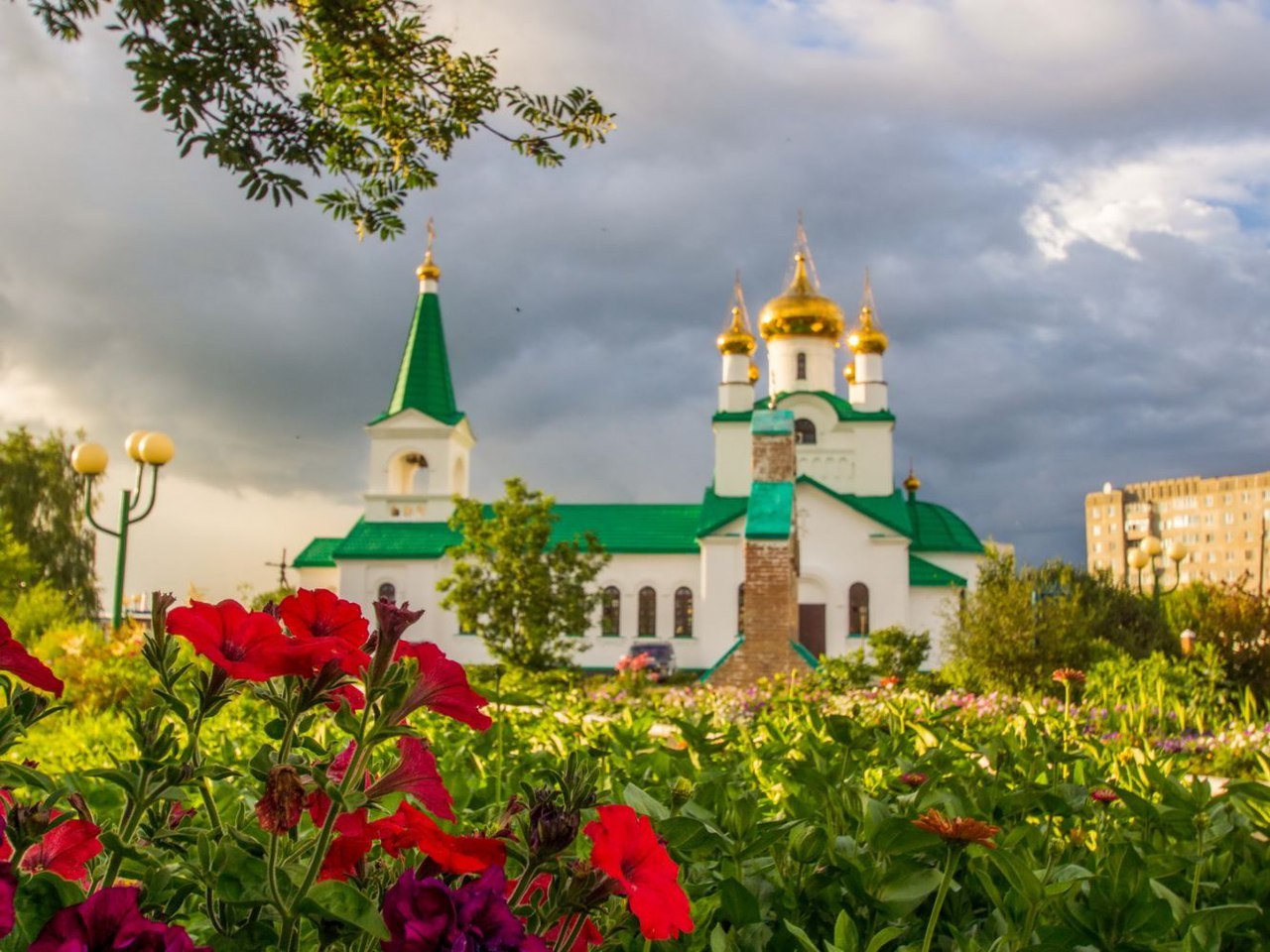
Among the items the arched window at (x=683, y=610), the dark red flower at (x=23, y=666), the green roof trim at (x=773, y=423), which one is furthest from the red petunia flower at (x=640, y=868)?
the arched window at (x=683, y=610)

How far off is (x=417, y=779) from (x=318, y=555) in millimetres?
36338

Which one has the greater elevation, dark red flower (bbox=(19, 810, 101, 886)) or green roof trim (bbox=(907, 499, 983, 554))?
green roof trim (bbox=(907, 499, 983, 554))

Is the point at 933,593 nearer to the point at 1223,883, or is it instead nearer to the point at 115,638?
the point at 115,638

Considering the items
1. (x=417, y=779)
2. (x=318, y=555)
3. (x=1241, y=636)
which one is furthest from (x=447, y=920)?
(x=318, y=555)

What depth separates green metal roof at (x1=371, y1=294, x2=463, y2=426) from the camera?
3481 cm

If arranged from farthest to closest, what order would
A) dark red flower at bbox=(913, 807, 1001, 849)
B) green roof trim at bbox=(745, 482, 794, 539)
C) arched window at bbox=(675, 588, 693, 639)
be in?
arched window at bbox=(675, 588, 693, 639), green roof trim at bbox=(745, 482, 794, 539), dark red flower at bbox=(913, 807, 1001, 849)

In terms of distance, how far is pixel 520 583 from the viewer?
81.5ft

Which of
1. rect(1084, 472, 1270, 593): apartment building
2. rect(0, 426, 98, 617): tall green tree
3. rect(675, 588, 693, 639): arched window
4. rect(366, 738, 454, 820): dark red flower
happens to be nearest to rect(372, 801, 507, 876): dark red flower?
rect(366, 738, 454, 820): dark red flower

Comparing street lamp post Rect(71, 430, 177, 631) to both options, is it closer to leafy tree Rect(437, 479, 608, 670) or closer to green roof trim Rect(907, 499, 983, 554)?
leafy tree Rect(437, 479, 608, 670)

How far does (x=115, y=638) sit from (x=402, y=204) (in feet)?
19.0

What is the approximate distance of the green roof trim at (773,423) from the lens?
50.7ft

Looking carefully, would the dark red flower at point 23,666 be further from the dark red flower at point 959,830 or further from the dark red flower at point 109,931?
the dark red flower at point 959,830

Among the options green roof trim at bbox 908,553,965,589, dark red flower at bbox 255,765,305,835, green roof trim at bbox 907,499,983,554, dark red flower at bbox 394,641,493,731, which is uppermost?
green roof trim at bbox 907,499,983,554

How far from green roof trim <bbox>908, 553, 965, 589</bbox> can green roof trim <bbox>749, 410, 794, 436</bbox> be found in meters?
17.4
